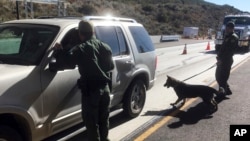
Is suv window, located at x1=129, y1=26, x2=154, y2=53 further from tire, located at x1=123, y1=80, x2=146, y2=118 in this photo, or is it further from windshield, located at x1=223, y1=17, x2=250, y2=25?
windshield, located at x1=223, y1=17, x2=250, y2=25

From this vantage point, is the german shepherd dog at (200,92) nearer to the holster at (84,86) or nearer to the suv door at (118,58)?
the suv door at (118,58)

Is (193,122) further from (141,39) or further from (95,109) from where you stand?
(95,109)

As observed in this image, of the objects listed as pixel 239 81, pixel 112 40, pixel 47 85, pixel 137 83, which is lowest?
pixel 239 81

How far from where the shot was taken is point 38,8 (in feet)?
158

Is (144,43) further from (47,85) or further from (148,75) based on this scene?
(47,85)

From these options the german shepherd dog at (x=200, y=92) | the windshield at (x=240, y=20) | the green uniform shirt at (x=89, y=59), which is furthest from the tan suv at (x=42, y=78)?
the windshield at (x=240, y=20)

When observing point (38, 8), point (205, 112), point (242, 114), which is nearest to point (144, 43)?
point (205, 112)

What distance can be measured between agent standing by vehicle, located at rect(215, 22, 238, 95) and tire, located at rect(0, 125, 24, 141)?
6289 millimetres

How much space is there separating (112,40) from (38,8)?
43.9m

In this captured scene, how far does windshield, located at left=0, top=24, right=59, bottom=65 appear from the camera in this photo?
15.4 ft

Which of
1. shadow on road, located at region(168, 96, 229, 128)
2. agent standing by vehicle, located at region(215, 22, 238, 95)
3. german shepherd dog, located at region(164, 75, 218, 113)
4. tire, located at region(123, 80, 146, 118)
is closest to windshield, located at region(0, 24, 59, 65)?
tire, located at region(123, 80, 146, 118)

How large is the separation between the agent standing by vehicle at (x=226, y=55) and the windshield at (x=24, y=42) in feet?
18.4

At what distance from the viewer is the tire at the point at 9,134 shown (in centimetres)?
403

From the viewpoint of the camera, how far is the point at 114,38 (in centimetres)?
632
